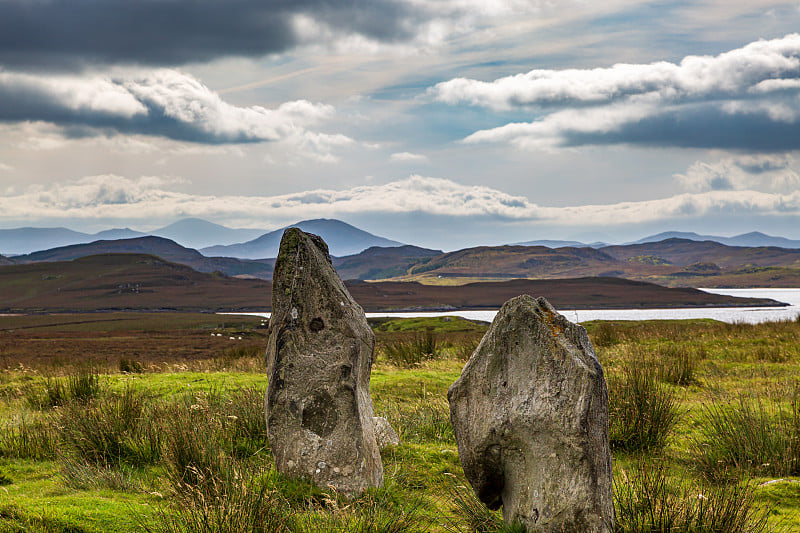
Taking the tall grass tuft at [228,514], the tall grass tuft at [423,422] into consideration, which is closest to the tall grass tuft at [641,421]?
the tall grass tuft at [423,422]

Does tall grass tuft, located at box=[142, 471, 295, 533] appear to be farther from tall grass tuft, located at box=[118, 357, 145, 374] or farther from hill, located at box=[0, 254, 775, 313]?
hill, located at box=[0, 254, 775, 313]

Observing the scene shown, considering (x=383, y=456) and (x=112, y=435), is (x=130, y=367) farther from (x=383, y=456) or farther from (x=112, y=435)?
(x=383, y=456)

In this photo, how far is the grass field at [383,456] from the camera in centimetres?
541

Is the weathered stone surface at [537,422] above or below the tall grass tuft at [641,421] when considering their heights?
above

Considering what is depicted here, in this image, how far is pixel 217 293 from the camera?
6201 inches

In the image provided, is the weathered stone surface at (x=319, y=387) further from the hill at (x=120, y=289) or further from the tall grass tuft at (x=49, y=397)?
the hill at (x=120, y=289)

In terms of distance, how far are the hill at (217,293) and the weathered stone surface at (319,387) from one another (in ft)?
373

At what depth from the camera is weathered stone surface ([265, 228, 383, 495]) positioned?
7.09 metres

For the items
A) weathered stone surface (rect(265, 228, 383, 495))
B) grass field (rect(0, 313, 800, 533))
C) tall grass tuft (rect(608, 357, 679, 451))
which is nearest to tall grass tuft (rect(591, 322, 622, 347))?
grass field (rect(0, 313, 800, 533))

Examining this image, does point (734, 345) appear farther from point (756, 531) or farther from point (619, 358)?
point (756, 531)

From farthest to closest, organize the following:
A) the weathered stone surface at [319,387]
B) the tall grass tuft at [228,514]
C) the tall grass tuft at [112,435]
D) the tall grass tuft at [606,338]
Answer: the tall grass tuft at [606,338], the tall grass tuft at [112,435], the weathered stone surface at [319,387], the tall grass tuft at [228,514]

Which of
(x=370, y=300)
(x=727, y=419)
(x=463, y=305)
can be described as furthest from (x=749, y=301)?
(x=727, y=419)

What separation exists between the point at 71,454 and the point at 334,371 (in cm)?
491

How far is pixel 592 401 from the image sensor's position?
4.84 m
